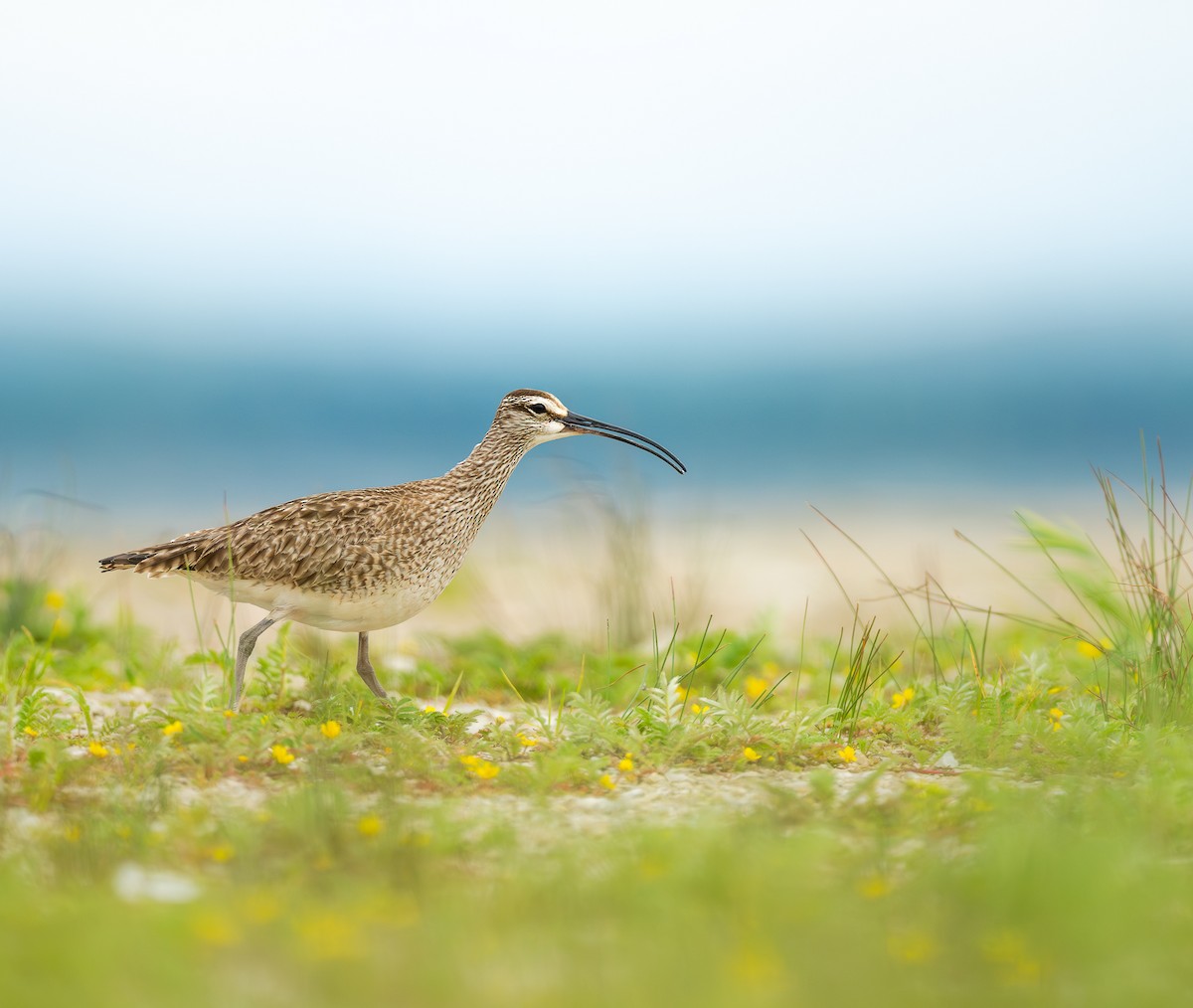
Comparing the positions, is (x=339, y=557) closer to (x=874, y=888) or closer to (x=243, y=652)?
(x=243, y=652)

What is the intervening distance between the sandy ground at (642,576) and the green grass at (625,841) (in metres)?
0.78

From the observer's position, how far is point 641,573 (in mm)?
9852

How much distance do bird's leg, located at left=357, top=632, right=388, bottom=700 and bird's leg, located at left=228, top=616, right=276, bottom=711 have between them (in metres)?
0.58

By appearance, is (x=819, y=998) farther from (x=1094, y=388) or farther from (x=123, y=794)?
(x=1094, y=388)

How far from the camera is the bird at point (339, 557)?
6809 mm

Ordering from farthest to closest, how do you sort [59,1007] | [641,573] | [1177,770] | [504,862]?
[641,573]
[1177,770]
[504,862]
[59,1007]

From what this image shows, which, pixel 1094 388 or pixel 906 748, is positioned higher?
pixel 1094 388

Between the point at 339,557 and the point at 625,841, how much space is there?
2.88 meters

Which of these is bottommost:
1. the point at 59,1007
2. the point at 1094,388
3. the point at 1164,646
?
the point at 59,1007

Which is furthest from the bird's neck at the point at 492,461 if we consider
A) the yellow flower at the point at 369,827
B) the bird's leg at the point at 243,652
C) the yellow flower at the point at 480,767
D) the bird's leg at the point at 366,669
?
the yellow flower at the point at 369,827

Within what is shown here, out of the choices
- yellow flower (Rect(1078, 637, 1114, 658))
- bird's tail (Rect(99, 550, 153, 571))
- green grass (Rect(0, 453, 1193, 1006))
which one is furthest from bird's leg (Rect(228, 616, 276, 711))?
yellow flower (Rect(1078, 637, 1114, 658))

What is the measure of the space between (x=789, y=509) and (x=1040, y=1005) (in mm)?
23879

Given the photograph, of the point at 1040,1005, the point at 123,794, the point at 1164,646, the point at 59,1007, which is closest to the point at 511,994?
the point at 59,1007

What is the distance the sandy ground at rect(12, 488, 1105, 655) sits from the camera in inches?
388
